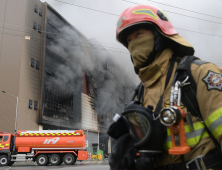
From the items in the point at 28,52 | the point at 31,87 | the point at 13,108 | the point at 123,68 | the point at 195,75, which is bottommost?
the point at 195,75

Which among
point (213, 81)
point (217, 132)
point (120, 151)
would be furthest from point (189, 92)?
point (120, 151)

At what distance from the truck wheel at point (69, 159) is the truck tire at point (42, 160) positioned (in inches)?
45.6

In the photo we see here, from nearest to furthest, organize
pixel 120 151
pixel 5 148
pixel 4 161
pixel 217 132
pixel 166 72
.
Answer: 1. pixel 217 132
2. pixel 166 72
3. pixel 120 151
4. pixel 4 161
5. pixel 5 148

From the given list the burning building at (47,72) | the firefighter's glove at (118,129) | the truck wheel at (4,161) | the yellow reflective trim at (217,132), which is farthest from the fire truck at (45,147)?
the yellow reflective trim at (217,132)

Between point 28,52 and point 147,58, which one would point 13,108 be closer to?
point 28,52

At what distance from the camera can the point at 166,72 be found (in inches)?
57.5

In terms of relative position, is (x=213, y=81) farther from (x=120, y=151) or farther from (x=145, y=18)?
(x=120, y=151)

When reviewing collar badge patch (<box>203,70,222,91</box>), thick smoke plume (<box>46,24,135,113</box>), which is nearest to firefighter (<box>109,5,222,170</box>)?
collar badge patch (<box>203,70,222,91</box>)

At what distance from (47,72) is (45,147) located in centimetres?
1366

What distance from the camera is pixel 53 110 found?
2861 centimetres

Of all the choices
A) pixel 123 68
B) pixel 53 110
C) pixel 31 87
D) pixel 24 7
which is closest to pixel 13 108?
pixel 31 87

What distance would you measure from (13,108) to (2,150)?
9416mm

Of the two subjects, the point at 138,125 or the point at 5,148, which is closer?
the point at 138,125

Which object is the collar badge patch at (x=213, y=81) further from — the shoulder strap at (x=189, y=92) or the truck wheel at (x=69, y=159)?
the truck wheel at (x=69, y=159)
